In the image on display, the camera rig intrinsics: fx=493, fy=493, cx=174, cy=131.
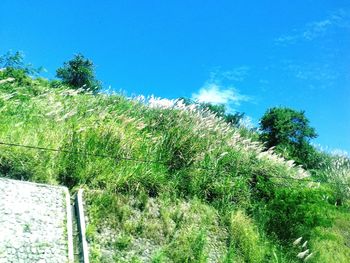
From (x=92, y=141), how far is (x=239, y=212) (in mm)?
2863

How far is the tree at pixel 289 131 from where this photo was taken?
722 inches

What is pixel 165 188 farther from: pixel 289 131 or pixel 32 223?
pixel 289 131

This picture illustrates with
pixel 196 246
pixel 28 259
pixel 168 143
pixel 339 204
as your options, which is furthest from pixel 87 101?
pixel 339 204

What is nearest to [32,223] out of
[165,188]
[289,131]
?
[165,188]

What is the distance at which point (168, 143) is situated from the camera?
9.85 meters

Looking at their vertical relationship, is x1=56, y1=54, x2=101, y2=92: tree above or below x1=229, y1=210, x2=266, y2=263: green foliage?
above

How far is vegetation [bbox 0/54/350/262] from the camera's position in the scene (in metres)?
7.23

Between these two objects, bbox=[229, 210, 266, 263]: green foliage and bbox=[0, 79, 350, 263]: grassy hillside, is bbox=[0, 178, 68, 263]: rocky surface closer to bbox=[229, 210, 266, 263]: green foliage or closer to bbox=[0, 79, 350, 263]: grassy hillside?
bbox=[0, 79, 350, 263]: grassy hillside

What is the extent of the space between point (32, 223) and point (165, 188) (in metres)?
2.84

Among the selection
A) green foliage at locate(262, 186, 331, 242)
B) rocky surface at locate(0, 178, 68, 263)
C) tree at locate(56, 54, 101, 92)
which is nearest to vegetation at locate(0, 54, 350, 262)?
green foliage at locate(262, 186, 331, 242)

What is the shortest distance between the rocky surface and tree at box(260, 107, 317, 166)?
12.4 m

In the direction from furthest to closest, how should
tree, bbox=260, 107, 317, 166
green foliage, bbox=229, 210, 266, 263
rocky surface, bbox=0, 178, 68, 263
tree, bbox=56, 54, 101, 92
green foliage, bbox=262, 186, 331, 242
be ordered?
tree, bbox=56, 54, 101, 92 → tree, bbox=260, 107, 317, 166 → green foliage, bbox=262, 186, 331, 242 → green foliage, bbox=229, 210, 266, 263 → rocky surface, bbox=0, 178, 68, 263

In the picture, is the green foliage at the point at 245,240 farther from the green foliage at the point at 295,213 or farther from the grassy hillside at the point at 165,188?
the green foliage at the point at 295,213

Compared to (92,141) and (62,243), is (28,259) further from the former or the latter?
(92,141)
